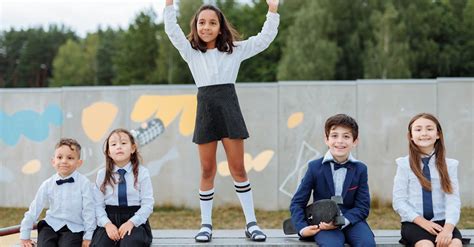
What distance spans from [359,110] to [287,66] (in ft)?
69.3

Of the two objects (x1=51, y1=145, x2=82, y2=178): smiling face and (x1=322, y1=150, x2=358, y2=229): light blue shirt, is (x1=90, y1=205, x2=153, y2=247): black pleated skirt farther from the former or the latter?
(x1=322, y1=150, x2=358, y2=229): light blue shirt

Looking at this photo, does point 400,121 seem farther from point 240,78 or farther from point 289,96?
point 240,78

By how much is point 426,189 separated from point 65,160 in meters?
2.42

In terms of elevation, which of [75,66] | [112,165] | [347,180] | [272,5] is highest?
[75,66]

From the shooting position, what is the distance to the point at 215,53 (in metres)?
4.45

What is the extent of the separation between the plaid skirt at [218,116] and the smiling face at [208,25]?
37 centimetres

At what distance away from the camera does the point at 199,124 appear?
4.40m

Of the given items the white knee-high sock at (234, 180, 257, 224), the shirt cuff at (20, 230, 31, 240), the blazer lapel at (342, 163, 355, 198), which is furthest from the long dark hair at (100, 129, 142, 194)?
the blazer lapel at (342, 163, 355, 198)

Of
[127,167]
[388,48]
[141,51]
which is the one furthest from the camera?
[141,51]

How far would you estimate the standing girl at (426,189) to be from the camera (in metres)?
3.96

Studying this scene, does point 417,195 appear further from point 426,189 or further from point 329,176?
point 329,176

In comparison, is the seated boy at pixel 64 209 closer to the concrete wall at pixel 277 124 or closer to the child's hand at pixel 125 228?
the child's hand at pixel 125 228

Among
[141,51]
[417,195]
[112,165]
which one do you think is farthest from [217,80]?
[141,51]

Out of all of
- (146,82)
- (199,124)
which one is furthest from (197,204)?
(146,82)
